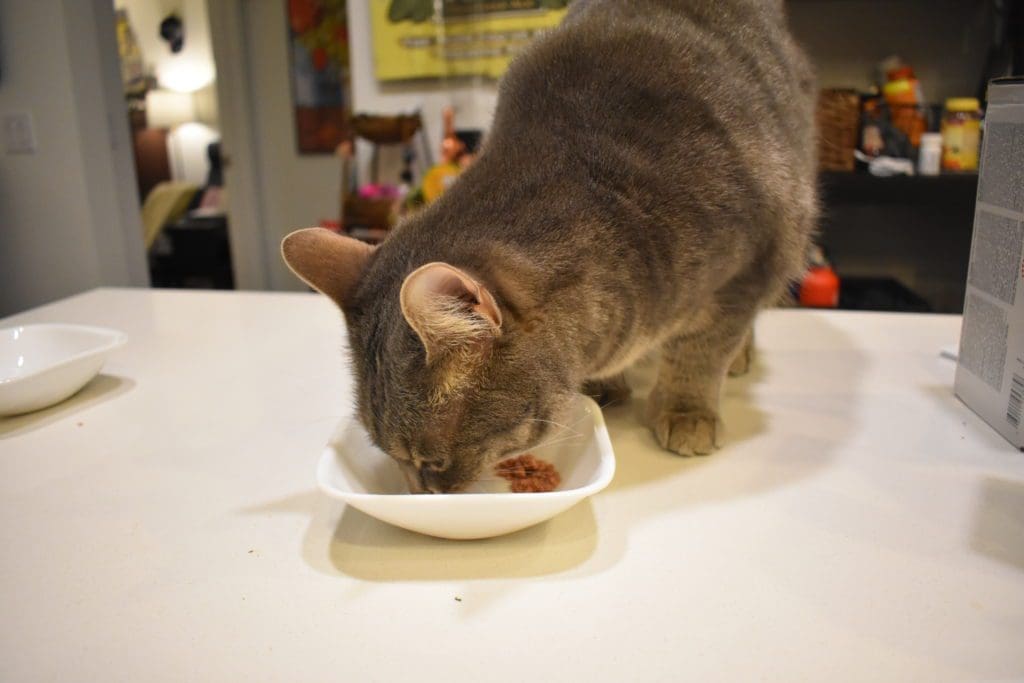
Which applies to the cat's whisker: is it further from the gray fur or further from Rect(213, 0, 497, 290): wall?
Rect(213, 0, 497, 290): wall

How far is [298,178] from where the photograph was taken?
15.4ft

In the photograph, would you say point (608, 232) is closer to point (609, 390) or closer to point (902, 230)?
point (609, 390)

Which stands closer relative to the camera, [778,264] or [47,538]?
[47,538]

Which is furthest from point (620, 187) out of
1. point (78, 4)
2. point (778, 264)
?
point (78, 4)

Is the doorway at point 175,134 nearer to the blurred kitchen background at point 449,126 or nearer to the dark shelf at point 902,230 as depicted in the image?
the blurred kitchen background at point 449,126

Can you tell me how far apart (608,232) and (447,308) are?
12.7 inches

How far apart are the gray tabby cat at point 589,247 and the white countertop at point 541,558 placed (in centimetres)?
13

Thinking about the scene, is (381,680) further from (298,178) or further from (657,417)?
(298,178)

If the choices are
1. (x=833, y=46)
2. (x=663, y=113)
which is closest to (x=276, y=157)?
(x=833, y=46)

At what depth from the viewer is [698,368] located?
4.24 ft

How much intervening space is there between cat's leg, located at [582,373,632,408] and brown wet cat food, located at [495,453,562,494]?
0.29m

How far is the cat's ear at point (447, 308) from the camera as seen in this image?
0.77 m

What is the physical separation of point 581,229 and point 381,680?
1.93ft

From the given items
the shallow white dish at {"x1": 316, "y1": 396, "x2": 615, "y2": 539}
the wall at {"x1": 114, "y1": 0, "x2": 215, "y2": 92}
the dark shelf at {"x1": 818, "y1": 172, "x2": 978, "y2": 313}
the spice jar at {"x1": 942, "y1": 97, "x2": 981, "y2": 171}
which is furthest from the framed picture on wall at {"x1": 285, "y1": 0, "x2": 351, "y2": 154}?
the shallow white dish at {"x1": 316, "y1": 396, "x2": 615, "y2": 539}
